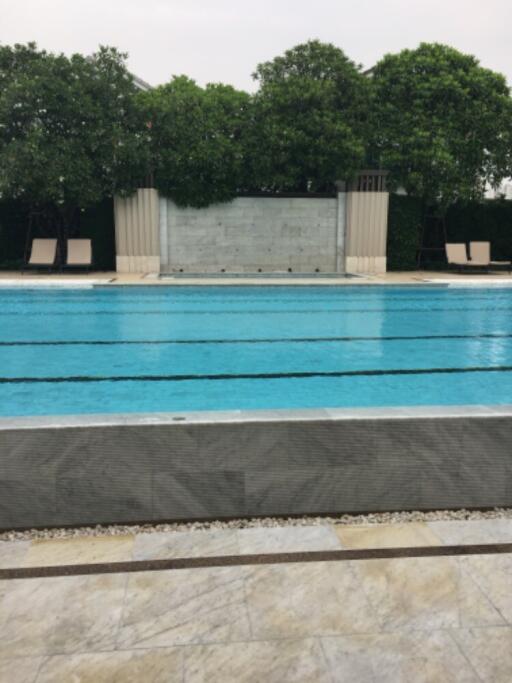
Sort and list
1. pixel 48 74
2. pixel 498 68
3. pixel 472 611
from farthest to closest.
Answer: pixel 498 68 < pixel 48 74 < pixel 472 611

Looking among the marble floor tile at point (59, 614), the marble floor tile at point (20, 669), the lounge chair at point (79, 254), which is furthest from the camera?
the lounge chair at point (79, 254)

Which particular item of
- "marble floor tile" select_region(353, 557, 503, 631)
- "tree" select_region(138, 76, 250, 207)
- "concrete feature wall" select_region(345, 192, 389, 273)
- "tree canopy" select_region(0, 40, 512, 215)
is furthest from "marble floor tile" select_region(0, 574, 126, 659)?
"concrete feature wall" select_region(345, 192, 389, 273)

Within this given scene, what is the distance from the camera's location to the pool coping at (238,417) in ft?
10.6

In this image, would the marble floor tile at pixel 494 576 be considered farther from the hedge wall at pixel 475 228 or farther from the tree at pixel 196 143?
the hedge wall at pixel 475 228

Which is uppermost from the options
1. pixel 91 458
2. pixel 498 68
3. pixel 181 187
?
pixel 498 68

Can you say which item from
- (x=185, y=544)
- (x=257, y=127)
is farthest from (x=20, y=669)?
(x=257, y=127)

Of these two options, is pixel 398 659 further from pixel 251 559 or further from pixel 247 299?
pixel 247 299

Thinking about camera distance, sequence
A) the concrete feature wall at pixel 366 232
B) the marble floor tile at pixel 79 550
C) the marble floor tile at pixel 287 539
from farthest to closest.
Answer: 1. the concrete feature wall at pixel 366 232
2. the marble floor tile at pixel 287 539
3. the marble floor tile at pixel 79 550

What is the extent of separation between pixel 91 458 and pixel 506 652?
2079mm

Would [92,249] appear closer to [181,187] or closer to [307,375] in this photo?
[181,187]

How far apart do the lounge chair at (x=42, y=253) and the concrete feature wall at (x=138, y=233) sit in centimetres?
195

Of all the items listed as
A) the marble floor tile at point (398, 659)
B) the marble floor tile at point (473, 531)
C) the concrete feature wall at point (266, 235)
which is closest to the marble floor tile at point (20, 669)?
the marble floor tile at point (398, 659)

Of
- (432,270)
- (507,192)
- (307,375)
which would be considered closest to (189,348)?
(307,375)

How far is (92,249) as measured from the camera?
18.8 m
